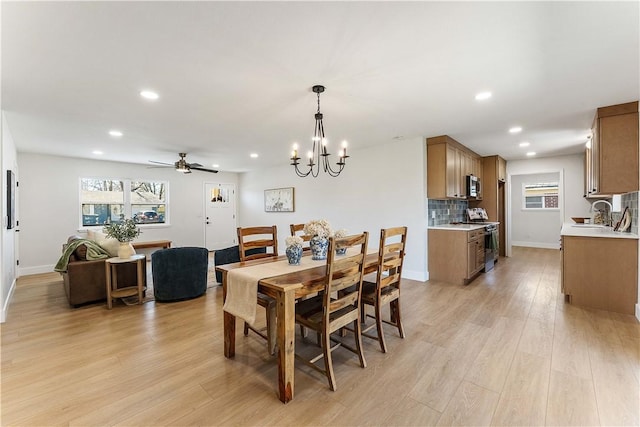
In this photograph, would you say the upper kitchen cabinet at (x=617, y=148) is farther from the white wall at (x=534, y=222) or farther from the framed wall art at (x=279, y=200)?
the framed wall art at (x=279, y=200)

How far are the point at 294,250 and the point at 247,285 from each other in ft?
1.68

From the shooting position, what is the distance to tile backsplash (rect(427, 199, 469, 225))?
499cm

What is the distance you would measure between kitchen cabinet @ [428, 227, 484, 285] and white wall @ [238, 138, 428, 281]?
6.1 inches

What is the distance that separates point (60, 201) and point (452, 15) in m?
7.57

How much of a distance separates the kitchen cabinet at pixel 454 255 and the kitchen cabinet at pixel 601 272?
1.15 m

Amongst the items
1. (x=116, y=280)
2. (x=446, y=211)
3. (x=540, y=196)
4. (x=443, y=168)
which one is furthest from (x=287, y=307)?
(x=540, y=196)

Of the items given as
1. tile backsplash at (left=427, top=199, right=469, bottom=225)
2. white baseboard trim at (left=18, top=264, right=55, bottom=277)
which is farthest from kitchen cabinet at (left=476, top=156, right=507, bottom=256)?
white baseboard trim at (left=18, top=264, right=55, bottom=277)

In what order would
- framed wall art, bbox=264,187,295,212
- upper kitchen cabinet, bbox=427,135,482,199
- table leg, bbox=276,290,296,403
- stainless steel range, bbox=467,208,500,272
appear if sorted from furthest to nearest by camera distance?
framed wall art, bbox=264,187,295,212, stainless steel range, bbox=467,208,500,272, upper kitchen cabinet, bbox=427,135,482,199, table leg, bbox=276,290,296,403

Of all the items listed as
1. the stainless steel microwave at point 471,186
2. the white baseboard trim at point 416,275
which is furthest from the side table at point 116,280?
the stainless steel microwave at point 471,186

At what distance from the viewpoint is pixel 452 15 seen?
1.69 metres

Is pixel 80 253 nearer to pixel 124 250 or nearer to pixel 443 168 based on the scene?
pixel 124 250

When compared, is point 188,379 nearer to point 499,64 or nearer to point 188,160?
point 499,64

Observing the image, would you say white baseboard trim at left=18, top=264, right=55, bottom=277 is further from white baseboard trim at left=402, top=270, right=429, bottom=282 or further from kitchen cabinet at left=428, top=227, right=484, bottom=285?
kitchen cabinet at left=428, top=227, right=484, bottom=285

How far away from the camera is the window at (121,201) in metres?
6.31
